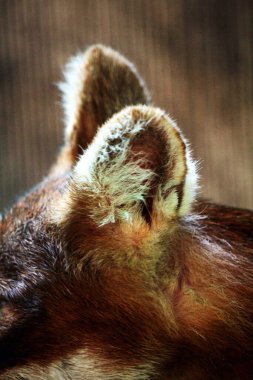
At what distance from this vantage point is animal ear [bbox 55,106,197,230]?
1.91m

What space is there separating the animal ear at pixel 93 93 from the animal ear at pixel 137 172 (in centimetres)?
76

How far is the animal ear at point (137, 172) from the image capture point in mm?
1911

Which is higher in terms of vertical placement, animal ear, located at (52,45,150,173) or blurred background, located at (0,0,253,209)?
blurred background, located at (0,0,253,209)

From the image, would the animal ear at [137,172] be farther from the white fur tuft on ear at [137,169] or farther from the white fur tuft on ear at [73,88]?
the white fur tuft on ear at [73,88]

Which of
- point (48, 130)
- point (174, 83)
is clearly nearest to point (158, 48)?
point (174, 83)

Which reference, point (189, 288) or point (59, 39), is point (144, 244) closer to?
point (189, 288)

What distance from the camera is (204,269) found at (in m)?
2.07

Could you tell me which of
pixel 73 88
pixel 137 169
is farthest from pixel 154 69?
pixel 137 169

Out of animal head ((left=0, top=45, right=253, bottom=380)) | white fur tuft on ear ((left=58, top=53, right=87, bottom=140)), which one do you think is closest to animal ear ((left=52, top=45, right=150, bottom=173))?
white fur tuft on ear ((left=58, top=53, right=87, bottom=140))

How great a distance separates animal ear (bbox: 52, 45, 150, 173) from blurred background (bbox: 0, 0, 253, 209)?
8.39ft

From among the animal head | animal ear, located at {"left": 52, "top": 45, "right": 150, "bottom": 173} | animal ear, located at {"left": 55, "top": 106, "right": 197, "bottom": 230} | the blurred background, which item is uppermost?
the blurred background

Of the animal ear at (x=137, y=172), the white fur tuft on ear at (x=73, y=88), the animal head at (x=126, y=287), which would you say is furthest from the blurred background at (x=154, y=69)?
the animal ear at (x=137, y=172)

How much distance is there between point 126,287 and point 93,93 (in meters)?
0.99

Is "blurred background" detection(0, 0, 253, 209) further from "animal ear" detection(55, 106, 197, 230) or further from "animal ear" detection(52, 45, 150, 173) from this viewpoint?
"animal ear" detection(55, 106, 197, 230)
